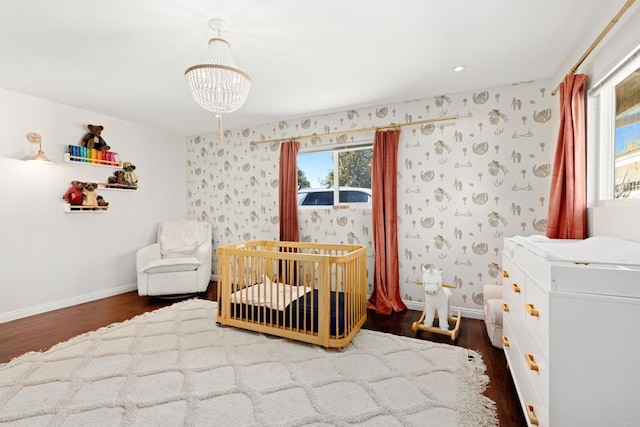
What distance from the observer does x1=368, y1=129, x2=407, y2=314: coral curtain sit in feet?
10.6

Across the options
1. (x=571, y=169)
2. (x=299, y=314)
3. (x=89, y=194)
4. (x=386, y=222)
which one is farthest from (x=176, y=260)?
(x=571, y=169)

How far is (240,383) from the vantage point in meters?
1.86

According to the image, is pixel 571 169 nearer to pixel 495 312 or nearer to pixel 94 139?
pixel 495 312

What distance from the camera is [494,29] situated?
1.97 metres

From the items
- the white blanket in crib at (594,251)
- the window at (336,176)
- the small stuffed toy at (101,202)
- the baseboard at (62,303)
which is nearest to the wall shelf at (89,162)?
the small stuffed toy at (101,202)

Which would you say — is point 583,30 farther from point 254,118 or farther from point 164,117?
point 164,117

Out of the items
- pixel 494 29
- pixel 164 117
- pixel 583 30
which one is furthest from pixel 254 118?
pixel 583 30

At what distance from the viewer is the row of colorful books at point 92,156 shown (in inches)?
132

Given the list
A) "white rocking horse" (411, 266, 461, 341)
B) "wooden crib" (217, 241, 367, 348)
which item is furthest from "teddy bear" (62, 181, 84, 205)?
"white rocking horse" (411, 266, 461, 341)

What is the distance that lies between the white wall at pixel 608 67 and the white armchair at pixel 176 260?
3.84m

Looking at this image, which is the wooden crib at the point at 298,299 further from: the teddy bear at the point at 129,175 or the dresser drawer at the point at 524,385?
the teddy bear at the point at 129,175

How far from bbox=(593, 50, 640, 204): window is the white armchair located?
12.9ft

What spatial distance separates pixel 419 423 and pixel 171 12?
8.86 ft

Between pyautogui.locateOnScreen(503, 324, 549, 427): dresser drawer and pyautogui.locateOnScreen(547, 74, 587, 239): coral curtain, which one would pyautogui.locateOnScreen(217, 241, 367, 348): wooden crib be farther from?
pyautogui.locateOnScreen(547, 74, 587, 239): coral curtain
